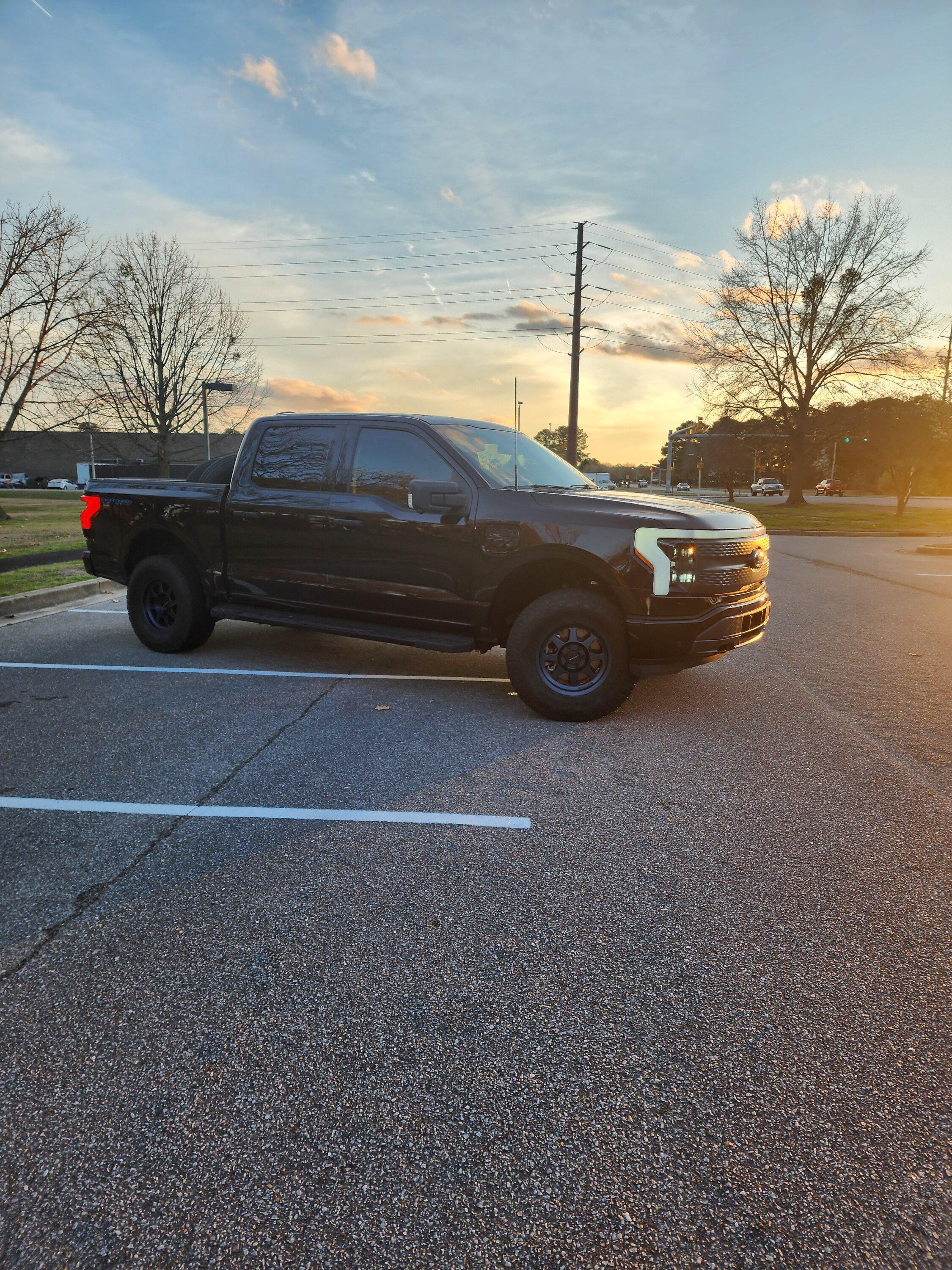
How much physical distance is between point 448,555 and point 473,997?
3520 millimetres

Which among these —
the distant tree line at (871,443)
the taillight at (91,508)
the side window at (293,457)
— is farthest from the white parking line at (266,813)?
the distant tree line at (871,443)

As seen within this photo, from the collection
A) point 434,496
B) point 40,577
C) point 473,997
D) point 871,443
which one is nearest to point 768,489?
point 871,443

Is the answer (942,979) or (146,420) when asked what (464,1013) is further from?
(146,420)

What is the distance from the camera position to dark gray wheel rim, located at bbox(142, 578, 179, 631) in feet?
23.1

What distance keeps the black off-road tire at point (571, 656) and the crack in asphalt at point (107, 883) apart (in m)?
1.76

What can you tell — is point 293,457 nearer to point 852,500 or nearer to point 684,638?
point 684,638

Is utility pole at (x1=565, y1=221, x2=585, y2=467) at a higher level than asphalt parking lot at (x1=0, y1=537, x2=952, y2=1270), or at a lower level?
higher

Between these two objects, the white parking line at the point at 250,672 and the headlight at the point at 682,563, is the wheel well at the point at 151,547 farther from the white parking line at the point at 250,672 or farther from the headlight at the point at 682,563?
the headlight at the point at 682,563

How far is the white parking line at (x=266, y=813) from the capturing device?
150 inches

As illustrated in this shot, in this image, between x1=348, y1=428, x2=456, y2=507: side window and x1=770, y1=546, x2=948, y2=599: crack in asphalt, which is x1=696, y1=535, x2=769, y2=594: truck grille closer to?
x1=348, y1=428, x2=456, y2=507: side window

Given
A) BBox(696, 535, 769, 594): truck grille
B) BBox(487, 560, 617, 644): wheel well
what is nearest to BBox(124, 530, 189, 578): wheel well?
BBox(487, 560, 617, 644): wheel well

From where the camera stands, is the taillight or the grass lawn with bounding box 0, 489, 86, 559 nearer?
the taillight

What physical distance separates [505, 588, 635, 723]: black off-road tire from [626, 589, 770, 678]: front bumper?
98 millimetres

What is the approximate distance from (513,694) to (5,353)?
21.3 metres
